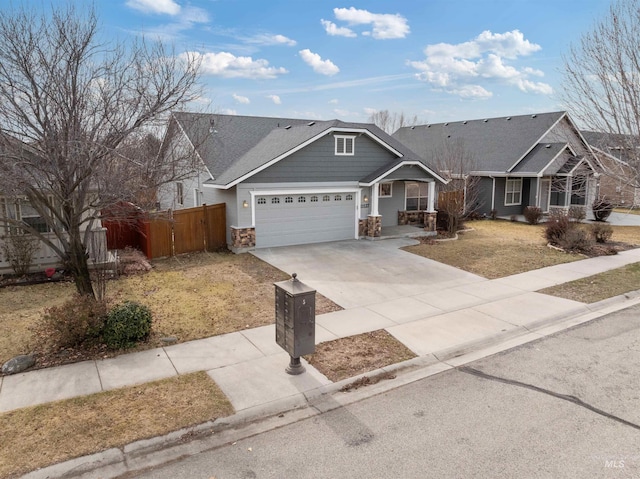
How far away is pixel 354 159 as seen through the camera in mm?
18469

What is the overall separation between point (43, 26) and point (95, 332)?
526 centimetres

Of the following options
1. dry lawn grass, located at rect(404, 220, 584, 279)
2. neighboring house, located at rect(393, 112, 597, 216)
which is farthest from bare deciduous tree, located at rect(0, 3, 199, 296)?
neighboring house, located at rect(393, 112, 597, 216)

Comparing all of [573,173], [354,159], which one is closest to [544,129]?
[573,173]

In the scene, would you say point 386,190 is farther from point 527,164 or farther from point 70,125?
point 70,125

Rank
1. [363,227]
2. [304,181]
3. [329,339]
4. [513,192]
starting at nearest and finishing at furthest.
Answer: [329,339], [304,181], [363,227], [513,192]

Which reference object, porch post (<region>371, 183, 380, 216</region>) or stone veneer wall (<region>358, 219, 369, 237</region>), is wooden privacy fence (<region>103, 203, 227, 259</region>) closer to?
stone veneer wall (<region>358, 219, 369, 237</region>)

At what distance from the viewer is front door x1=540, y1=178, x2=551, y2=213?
2634cm

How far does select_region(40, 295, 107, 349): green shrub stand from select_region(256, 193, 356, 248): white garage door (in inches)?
369

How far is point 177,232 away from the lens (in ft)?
51.2

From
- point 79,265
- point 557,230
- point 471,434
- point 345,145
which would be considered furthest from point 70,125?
point 557,230

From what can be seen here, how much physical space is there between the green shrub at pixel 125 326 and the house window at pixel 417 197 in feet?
53.2

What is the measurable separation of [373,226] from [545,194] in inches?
551

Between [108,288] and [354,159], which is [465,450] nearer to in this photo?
[108,288]

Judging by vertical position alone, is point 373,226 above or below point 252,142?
below
